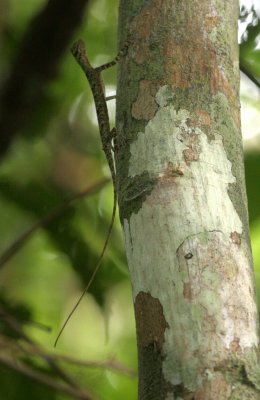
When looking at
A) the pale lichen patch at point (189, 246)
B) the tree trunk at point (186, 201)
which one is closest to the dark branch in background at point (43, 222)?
the tree trunk at point (186, 201)

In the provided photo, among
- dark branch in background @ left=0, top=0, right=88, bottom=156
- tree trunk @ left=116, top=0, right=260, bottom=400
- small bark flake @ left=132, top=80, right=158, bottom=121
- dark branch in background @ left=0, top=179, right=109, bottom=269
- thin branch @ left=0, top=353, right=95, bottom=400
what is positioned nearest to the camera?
tree trunk @ left=116, top=0, right=260, bottom=400

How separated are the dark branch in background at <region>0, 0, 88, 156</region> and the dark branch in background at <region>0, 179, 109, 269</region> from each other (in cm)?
31

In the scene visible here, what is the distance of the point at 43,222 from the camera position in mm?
2596

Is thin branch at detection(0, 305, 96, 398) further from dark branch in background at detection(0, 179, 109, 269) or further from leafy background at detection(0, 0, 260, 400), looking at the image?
dark branch in background at detection(0, 179, 109, 269)

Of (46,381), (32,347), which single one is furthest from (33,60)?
(46,381)

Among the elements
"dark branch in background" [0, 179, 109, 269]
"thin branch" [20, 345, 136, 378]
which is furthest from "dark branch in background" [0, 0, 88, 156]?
"thin branch" [20, 345, 136, 378]

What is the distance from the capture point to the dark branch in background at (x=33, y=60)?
2756 mm

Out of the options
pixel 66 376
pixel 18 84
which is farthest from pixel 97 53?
pixel 66 376

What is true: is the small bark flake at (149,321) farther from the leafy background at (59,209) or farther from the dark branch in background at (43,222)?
the dark branch in background at (43,222)

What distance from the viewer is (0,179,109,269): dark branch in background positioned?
254 centimetres

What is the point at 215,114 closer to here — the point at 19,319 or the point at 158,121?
the point at 158,121

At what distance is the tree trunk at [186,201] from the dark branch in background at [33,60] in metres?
1.17

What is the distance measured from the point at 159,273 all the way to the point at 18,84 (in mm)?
1740

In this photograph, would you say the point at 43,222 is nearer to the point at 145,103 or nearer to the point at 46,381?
the point at 46,381
